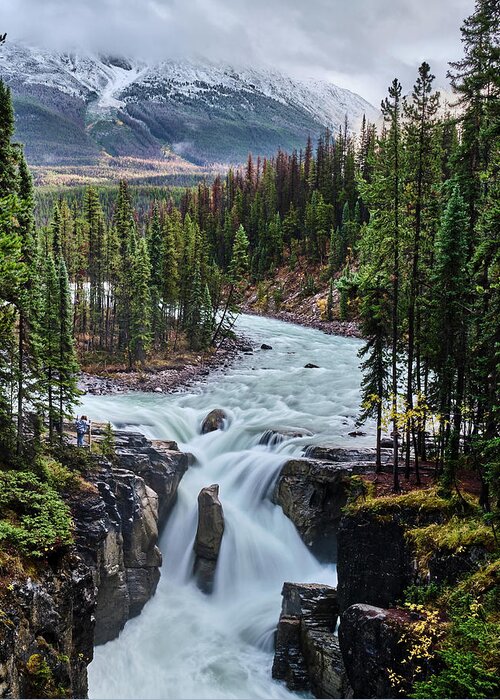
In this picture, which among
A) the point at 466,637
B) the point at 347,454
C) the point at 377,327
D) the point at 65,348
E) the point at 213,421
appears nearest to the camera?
the point at 466,637

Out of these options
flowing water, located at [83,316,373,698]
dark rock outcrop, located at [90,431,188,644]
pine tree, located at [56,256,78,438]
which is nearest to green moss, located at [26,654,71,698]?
flowing water, located at [83,316,373,698]

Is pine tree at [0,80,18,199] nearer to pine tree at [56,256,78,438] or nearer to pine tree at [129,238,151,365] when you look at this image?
pine tree at [56,256,78,438]

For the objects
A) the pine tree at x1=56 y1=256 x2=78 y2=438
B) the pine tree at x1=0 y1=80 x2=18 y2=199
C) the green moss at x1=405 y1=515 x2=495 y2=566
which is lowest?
the green moss at x1=405 y1=515 x2=495 y2=566

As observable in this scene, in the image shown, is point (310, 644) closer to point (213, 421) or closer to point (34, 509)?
point (34, 509)

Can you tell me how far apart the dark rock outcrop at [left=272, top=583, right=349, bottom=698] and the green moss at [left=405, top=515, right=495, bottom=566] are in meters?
4.07

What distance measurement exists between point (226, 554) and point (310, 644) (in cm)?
734

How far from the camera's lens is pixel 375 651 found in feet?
46.1

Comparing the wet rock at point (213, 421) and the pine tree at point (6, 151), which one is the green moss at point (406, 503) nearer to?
the wet rock at point (213, 421)

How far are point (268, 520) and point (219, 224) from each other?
334 ft

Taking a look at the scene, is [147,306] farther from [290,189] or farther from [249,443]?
[290,189]

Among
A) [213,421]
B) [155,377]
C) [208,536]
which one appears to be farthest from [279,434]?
[155,377]

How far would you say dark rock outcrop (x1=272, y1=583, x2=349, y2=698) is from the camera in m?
16.5

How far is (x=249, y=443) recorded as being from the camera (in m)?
30.2

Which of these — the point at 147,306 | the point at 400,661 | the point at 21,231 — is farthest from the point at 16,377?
the point at 147,306
